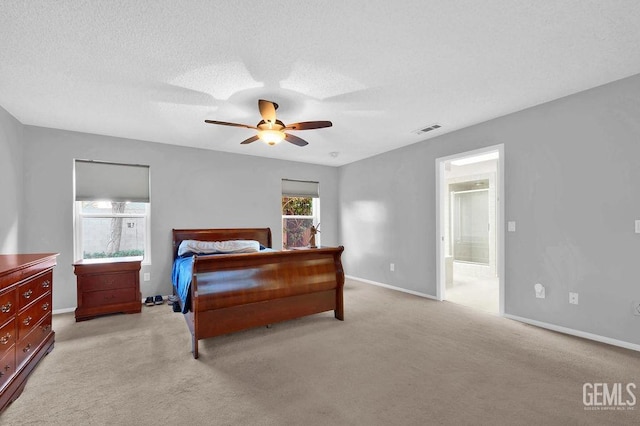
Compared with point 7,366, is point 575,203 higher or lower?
Answer: higher

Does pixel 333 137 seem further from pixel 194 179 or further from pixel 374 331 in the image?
pixel 374 331

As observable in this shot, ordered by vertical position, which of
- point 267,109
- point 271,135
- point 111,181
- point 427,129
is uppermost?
point 427,129

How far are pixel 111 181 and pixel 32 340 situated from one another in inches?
100

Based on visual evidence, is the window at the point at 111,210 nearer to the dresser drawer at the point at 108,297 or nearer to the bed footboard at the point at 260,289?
the dresser drawer at the point at 108,297

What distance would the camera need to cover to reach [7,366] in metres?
1.89

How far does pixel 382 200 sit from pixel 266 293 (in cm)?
310

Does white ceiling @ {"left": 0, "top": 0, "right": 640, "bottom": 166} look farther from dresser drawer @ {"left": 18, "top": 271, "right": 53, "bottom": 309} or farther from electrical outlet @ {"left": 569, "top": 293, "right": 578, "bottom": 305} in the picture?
electrical outlet @ {"left": 569, "top": 293, "right": 578, "bottom": 305}

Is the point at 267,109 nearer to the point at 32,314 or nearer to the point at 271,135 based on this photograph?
the point at 271,135

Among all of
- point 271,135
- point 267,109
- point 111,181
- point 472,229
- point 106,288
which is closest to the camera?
point 267,109

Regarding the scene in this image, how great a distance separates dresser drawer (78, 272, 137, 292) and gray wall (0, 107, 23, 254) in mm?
834

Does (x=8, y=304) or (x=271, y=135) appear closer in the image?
(x=8, y=304)

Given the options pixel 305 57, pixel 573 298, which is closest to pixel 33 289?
pixel 305 57

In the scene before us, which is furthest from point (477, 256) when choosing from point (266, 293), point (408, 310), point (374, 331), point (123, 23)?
point (123, 23)

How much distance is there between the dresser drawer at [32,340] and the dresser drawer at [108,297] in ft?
3.09
